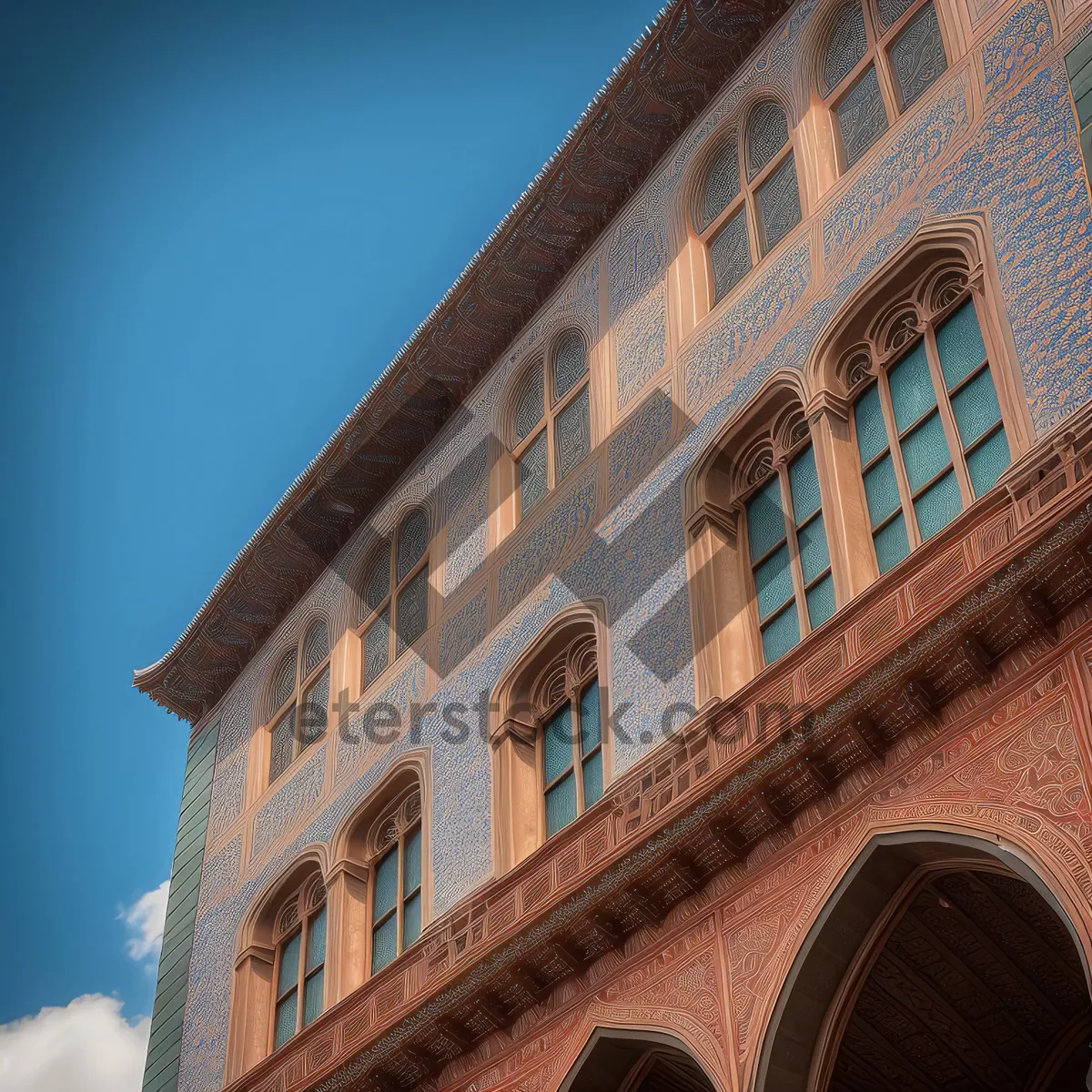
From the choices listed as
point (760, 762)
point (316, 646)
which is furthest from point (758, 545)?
point (316, 646)

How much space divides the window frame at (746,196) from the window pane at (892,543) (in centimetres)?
278

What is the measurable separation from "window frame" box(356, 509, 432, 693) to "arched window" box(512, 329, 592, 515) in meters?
1.36

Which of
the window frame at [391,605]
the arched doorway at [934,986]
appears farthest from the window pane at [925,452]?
the window frame at [391,605]

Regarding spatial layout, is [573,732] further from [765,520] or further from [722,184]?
[722,184]

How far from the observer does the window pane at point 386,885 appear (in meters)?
12.8

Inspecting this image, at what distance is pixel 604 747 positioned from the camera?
10.6 m

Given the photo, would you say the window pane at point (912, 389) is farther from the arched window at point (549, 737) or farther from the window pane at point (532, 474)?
the window pane at point (532, 474)

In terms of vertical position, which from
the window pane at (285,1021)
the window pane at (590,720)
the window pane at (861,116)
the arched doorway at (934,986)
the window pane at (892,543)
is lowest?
the arched doorway at (934,986)

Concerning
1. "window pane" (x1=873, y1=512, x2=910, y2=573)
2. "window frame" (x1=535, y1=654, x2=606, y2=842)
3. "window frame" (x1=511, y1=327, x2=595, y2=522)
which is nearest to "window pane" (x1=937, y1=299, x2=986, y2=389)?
"window pane" (x1=873, y1=512, x2=910, y2=573)

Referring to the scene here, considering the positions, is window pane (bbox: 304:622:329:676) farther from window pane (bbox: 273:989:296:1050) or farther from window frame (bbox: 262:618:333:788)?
window pane (bbox: 273:989:296:1050)

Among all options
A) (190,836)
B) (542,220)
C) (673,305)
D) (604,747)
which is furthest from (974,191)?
(190,836)

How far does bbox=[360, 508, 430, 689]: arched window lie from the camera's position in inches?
561

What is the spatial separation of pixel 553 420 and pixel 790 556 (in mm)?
3741

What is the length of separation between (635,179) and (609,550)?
3.80m
